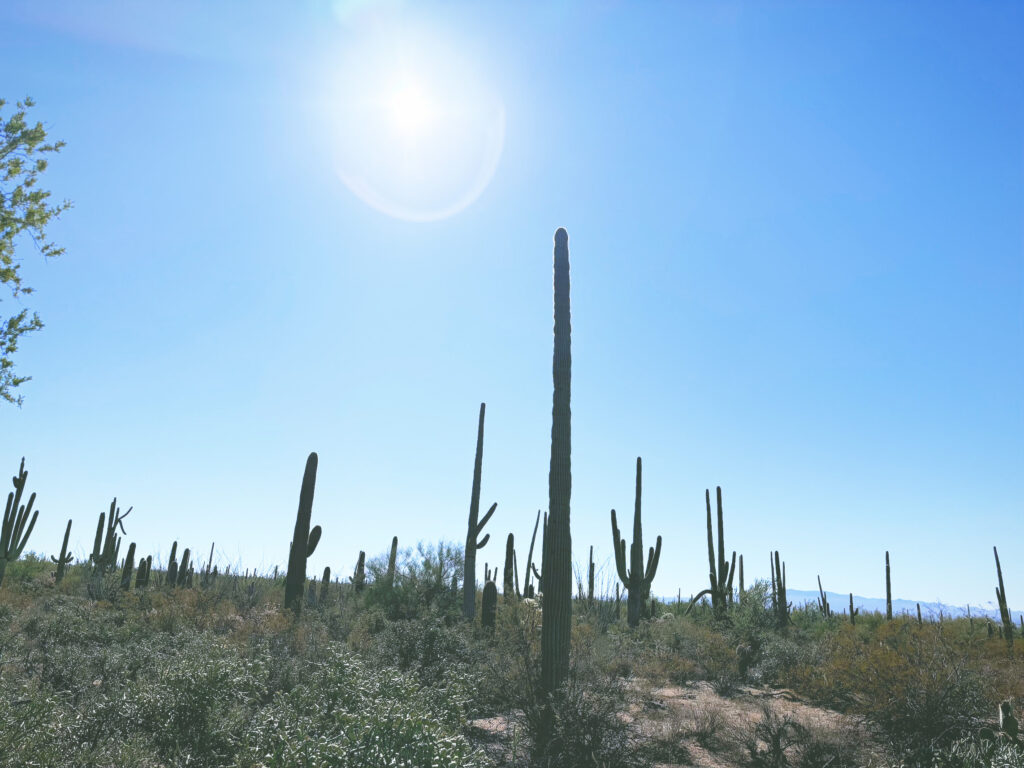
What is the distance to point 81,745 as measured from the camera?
21.1ft

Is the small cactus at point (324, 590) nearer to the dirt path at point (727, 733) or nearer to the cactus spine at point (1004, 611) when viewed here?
the dirt path at point (727, 733)

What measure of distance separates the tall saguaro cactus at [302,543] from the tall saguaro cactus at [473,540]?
430cm

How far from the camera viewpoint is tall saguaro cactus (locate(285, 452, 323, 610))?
16.5m

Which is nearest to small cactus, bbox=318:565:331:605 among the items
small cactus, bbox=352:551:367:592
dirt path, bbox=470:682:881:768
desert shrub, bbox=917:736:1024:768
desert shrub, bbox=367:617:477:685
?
small cactus, bbox=352:551:367:592

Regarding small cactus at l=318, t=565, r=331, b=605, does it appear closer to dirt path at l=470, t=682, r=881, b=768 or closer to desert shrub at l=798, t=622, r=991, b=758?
dirt path at l=470, t=682, r=881, b=768

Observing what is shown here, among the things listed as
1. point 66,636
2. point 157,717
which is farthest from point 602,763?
point 66,636

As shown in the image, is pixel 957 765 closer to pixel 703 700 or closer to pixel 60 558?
pixel 703 700

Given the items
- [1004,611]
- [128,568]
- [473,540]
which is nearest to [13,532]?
[128,568]

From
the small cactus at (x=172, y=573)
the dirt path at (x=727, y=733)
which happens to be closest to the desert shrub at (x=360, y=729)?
the dirt path at (x=727, y=733)

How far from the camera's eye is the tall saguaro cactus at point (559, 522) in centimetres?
913

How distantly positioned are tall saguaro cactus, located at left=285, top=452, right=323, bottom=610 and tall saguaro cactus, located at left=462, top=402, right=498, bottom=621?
4.30 meters

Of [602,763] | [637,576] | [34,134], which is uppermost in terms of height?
[34,134]

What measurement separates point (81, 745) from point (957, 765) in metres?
9.04

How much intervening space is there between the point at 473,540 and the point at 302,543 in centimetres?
499
